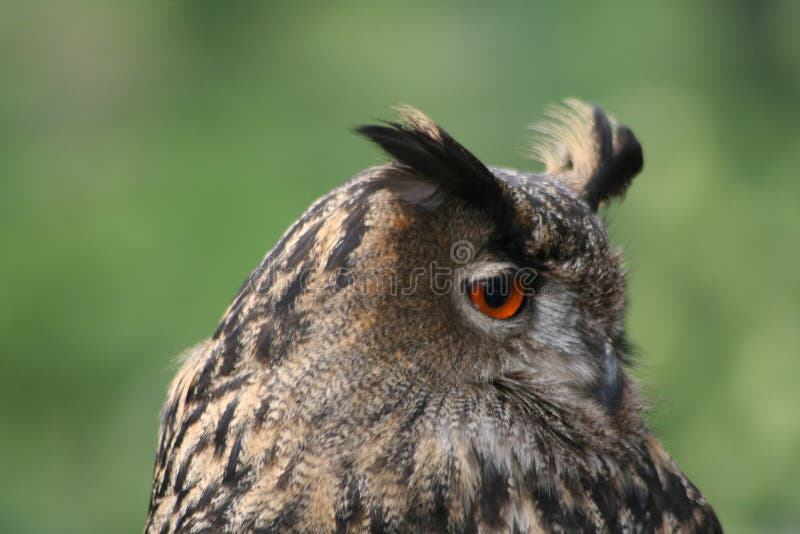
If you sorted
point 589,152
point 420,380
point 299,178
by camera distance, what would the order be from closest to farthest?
point 420,380
point 589,152
point 299,178

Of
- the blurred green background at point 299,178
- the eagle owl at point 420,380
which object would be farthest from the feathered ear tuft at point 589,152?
the blurred green background at point 299,178

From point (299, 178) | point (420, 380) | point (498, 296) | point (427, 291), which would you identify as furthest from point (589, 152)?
point (299, 178)

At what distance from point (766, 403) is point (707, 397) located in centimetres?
51

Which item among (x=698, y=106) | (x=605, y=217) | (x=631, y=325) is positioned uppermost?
(x=698, y=106)

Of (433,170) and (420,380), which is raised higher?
(433,170)

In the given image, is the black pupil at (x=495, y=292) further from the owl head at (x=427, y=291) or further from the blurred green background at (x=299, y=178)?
the blurred green background at (x=299, y=178)

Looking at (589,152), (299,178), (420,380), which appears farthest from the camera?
(299,178)

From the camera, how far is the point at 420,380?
1912 mm

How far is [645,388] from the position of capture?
7.76 ft

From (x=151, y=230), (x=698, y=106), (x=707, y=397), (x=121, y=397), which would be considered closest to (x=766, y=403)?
(x=707, y=397)

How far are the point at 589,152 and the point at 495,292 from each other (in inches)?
29.5

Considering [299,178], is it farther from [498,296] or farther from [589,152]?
[498,296]

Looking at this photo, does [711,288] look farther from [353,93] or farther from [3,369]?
[3,369]

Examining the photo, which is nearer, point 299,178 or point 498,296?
point 498,296
